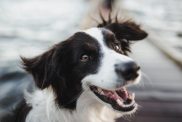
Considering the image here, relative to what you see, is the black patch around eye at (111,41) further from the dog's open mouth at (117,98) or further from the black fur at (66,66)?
the dog's open mouth at (117,98)

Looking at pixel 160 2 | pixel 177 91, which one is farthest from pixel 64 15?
pixel 177 91

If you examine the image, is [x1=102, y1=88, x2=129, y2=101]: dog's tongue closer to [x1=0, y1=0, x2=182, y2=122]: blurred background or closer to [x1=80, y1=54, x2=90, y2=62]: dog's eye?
[x1=80, y1=54, x2=90, y2=62]: dog's eye

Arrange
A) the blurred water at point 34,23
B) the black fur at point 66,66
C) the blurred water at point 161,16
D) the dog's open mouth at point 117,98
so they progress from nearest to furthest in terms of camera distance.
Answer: the dog's open mouth at point 117,98
the black fur at point 66,66
the blurred water at point 34,23
the blurred water at point 161,16

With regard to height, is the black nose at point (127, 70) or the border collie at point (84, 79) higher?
the black nose at point (127, 70)

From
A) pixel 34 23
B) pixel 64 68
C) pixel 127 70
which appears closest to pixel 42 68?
pixel 64 68

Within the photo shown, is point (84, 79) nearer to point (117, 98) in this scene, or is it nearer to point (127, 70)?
point (117, 98)

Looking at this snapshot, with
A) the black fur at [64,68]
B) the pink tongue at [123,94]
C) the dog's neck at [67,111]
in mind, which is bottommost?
the dog's neck at [67,111]

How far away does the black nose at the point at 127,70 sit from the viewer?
8.64ft

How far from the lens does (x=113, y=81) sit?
2.68 m

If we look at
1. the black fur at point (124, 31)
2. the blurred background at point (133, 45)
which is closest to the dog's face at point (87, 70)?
the black fur at point (124, 31)

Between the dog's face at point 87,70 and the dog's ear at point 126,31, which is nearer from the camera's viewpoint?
the dog's face at point 87,70

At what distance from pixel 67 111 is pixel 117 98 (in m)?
0.34

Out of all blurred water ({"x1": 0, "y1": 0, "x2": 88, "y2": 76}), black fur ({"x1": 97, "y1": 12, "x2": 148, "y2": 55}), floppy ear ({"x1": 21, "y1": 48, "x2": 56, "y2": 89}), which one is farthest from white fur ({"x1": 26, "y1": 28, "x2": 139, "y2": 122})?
blurred water ({"x1": 0, "y1": 0, "x2": 88, "y2": 76})

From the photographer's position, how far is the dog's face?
271 cm
